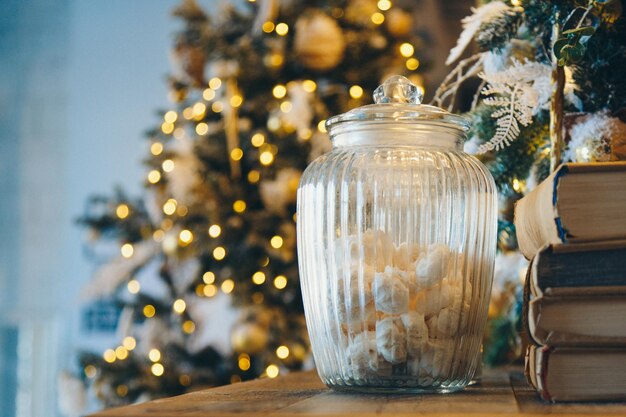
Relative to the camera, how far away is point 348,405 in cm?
58

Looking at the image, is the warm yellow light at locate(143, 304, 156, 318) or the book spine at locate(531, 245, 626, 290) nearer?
the book spine at locate(531, 245, 626, 290)

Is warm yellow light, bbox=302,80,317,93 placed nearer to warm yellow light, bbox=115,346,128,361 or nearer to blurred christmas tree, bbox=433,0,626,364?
warm yellow light, bbox=115,346,128,361

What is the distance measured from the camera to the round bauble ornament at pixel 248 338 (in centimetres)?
204

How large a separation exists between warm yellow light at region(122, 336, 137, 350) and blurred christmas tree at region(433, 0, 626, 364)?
5.19 feet

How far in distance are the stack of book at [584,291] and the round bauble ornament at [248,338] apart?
150 cm

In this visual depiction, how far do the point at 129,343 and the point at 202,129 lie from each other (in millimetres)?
668

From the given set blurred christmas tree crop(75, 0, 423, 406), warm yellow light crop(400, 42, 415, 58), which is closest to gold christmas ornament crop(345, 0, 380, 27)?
blurred christmas tree crop(75, 0, 423, 406)

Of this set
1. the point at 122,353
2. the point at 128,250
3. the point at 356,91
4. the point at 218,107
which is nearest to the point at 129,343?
the point at 122,353

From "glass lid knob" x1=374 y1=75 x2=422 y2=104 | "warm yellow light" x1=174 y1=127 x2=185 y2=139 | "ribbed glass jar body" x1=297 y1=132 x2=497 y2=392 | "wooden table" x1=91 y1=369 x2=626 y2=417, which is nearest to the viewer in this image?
"wooden table" x1=91 y1=369 x2=626 y2=417

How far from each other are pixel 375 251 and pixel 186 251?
1545 millimetres

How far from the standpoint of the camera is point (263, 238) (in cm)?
215

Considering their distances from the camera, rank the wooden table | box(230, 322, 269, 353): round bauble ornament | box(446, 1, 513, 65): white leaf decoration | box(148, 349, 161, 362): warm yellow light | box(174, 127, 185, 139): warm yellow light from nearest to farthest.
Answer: the wooden table
box(446, 1, 513, 65): white leaf decoration
box(230, 322, 269, 353): round bauble ornament
box(148, 349, 161, 362): warm yellow light
box(174, 127, 185, 139): warm yellow light

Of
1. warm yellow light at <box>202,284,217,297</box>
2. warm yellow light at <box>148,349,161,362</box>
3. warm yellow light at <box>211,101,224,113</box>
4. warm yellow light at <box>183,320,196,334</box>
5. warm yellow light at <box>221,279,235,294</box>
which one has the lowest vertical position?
Answer: warm yellow light at <box>148,349,161,362</box>

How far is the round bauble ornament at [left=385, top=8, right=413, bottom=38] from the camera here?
2248 millimetres
